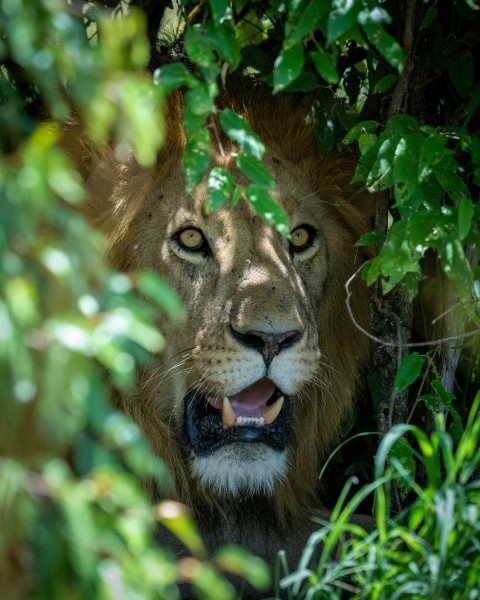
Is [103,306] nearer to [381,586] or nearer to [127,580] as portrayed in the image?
[127,580]

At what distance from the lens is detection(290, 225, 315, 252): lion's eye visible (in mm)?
4207

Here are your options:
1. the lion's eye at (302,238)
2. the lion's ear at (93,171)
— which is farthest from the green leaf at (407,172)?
the lion's ear at (93,171)

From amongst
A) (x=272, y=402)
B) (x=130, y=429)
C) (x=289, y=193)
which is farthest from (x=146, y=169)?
(x=130, y=429)

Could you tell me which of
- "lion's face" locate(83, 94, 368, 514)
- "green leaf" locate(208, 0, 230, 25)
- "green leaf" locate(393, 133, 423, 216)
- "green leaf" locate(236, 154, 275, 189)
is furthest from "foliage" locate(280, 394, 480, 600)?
"green leaf" locate(208, 0, 230, 25)

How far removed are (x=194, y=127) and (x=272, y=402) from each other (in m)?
1.57

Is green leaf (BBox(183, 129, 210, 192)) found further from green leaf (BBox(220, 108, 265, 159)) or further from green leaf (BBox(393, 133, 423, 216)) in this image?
green leaf (BBox(393, 133, 423, 216))

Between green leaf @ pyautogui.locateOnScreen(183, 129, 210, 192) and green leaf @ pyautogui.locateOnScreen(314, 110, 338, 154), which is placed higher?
green leaf @ pyautogui.locateOnScreen(314, 110, 338, 154)

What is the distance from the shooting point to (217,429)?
13.1 feet

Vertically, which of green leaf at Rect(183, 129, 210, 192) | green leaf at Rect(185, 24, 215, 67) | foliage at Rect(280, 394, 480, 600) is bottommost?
foliage at Rect(280, 394, 480, 600)

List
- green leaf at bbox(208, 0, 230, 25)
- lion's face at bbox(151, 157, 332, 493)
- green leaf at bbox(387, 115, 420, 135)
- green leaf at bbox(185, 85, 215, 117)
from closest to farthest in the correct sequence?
green leaf at bbox(185, 85, 215, 117) → green leaf at bbox(208, 0, 230, 25) → green leaf at bbox(387, 115, 420, 135) → lion's face at bbox(151, 157, 332, 493)

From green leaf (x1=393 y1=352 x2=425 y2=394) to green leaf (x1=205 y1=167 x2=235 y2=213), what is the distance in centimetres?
116

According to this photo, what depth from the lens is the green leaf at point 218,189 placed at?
A: 286 centimetres

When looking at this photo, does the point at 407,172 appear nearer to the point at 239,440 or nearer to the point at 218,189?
the point at 218,189

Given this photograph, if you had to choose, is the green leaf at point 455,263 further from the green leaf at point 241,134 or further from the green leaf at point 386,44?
the green leaf at point 241,134
